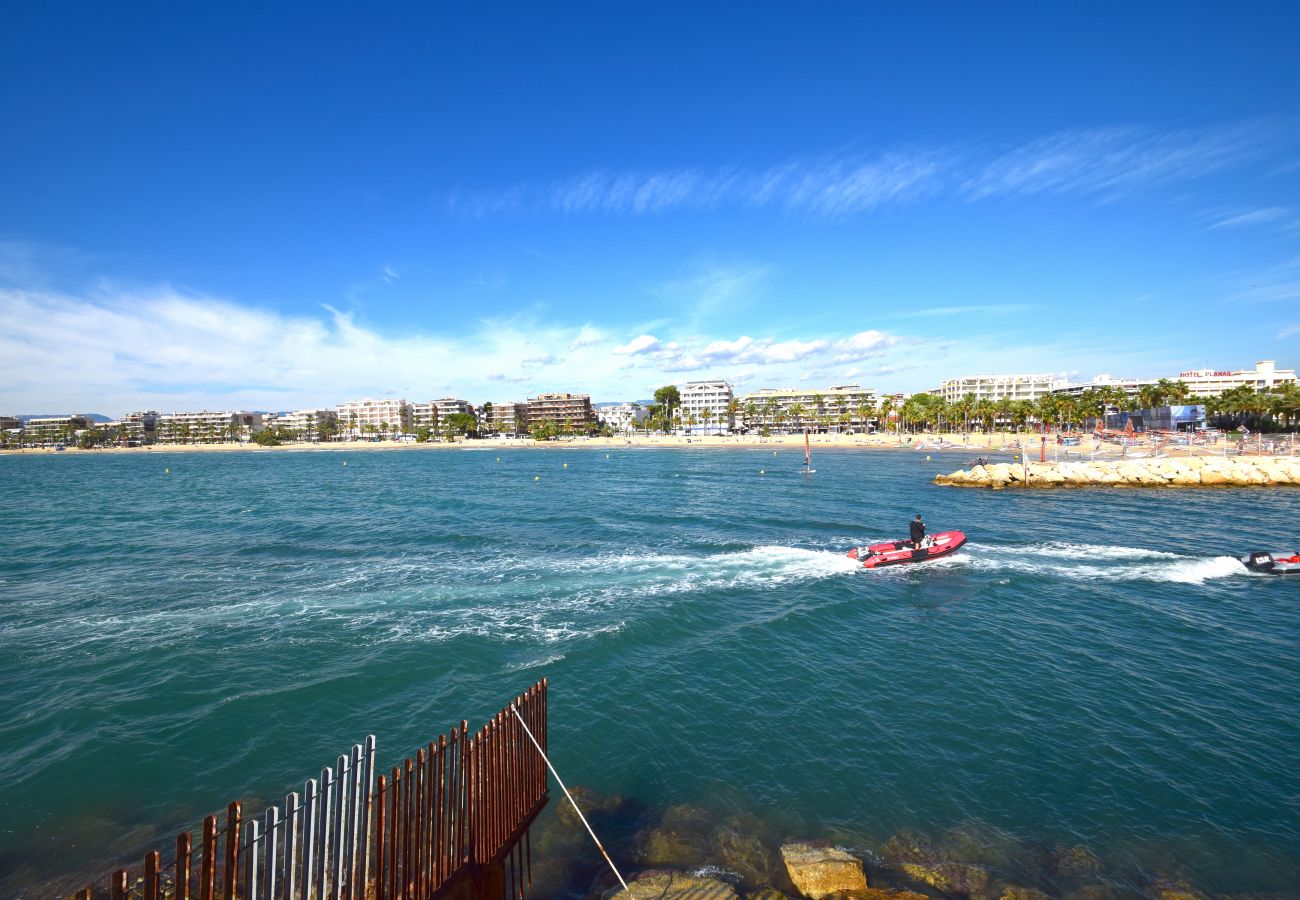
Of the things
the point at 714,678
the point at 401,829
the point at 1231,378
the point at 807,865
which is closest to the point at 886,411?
A: the point at 1231,378

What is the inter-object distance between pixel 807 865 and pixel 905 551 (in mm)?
21131

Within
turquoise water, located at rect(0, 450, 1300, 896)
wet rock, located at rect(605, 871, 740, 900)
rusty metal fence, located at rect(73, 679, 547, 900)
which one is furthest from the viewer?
turquoise water, located at rect(0, 450, 1300, 896)

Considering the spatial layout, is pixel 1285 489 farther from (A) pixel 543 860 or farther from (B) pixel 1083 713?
(A) pixel 543 860

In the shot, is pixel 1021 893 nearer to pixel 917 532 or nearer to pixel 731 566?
pixel 731 566

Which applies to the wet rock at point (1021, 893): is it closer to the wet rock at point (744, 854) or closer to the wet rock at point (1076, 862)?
the wet rock at point (1076, 862)

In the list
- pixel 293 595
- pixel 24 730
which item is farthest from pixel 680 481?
pixel 24 730

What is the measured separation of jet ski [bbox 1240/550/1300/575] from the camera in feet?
85.5

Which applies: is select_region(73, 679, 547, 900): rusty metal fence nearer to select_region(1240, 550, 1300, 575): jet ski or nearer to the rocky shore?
the rocky shore

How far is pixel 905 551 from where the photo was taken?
1115 inches

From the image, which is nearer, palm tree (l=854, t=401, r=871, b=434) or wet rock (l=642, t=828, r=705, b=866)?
wet rock (l=642, t=828, r=705, b=866)

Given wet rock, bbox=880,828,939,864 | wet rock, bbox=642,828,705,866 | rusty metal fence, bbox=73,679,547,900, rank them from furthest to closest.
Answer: wet rock, bbox=880,828,939,864 → wet rock, bbox=642,828,705,866 → rusty metal fence, bbox=73,679,547,900

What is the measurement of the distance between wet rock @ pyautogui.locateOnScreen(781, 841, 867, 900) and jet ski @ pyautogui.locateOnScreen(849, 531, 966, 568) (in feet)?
64.3

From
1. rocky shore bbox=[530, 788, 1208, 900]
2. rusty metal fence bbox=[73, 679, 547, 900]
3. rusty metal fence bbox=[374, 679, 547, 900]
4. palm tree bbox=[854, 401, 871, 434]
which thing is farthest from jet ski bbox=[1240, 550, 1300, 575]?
palm tree bbox=[854, 401, 871, 434]

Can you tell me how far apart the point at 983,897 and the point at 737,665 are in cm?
880
